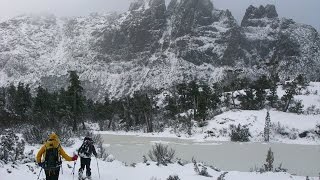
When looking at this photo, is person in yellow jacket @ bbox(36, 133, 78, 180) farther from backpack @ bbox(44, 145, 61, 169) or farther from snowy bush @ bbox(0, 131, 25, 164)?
snowy bush @ bbox(0, 131, 25, 164)

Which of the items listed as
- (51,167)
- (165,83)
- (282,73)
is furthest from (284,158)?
(165,83)

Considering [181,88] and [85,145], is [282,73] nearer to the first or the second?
[181,88]

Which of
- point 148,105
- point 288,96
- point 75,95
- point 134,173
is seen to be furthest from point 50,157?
point 148,105

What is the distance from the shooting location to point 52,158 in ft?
39.1

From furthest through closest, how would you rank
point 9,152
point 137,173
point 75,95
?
point 75,95
point 9,152
point 137,173

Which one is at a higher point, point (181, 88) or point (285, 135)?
point (181, 88)

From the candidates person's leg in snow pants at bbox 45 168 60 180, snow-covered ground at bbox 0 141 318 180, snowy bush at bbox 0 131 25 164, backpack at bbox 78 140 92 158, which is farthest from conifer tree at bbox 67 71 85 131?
person's leg in snow pants at bbox 45 168 60 180

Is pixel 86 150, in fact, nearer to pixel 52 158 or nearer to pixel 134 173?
pixel 134 173

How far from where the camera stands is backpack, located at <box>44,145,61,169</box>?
11.9 meters

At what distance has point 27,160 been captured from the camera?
1936cm

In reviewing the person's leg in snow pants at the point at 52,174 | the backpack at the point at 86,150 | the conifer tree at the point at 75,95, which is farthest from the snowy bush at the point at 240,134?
the person's leg in snow pants at the point at 52,174

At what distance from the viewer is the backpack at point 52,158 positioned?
11.9 m

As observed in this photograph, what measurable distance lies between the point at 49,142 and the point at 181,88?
2731 inches

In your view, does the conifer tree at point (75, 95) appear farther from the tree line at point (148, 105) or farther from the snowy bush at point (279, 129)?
the snowy bush at point (279, 129)
